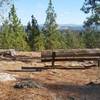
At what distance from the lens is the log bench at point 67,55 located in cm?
1836

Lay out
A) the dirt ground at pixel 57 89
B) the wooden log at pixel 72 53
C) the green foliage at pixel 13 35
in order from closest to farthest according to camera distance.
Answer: the dirt ground at pixel 57 89 < the wooden log at pixel 72 53 < the green foliage at pixel 13 35

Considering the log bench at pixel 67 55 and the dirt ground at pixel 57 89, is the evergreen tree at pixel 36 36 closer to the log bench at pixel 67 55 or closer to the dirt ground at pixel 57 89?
the log bench at pixel 67 55

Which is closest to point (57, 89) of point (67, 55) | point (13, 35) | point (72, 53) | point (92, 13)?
point (67, 55)

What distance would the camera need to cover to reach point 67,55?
18453mm

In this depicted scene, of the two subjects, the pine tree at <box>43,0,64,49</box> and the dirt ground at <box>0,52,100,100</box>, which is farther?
the pine tree at <box>43,0,64,49</box>

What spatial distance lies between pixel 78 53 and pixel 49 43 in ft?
200

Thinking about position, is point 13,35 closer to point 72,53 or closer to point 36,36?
point 36,36

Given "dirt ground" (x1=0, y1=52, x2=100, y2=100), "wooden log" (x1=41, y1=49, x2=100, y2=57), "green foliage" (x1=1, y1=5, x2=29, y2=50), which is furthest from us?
"green foliage" (x1=1, y1=5, x2=29, y2=50)

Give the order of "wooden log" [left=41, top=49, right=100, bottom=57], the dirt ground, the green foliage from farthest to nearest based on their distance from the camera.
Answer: the green foliage
"wooden log" [left=41, top=49, right=100, bottom=57]
the dirt ground

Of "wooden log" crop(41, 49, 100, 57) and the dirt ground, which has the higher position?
"wooden log" crop(41, 49, 100, 57)

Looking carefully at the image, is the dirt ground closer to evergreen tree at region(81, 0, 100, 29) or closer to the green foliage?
evergreen tree at region(81, 0, 100, 29)

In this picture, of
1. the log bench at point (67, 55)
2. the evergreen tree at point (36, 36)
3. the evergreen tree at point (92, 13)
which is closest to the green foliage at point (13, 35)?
the evergreen tree at point (36, 36)

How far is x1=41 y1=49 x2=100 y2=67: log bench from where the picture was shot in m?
18.4

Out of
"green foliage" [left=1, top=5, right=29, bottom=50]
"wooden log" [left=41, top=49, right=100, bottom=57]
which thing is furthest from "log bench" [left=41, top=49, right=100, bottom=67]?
"green foliage" [left=1, top=5, right=29, bottom=50]
